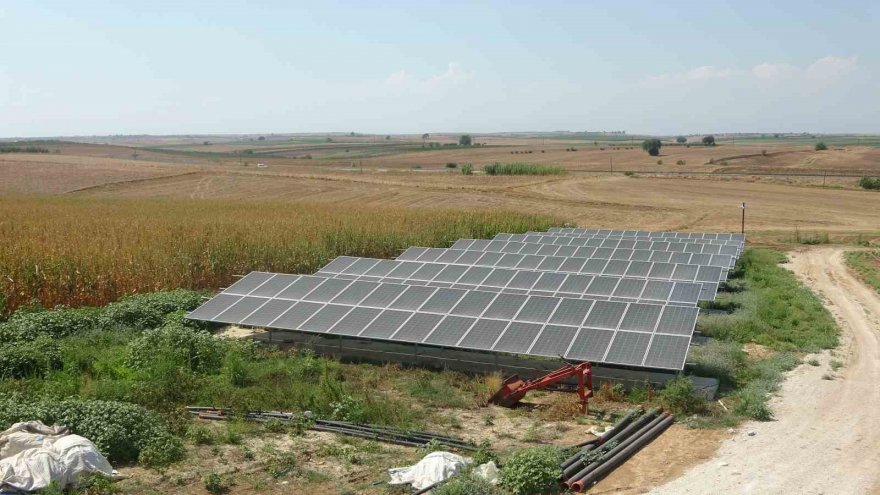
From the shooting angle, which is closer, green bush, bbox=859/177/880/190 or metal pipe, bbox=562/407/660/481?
metal pipe, bbox=562/407/660/481

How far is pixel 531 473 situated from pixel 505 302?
7.56m

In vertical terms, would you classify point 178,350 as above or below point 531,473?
above

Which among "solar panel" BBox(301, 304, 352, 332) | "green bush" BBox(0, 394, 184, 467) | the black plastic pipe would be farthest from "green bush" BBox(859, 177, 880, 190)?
"green bush" BBox(0, 394, 184, 467)

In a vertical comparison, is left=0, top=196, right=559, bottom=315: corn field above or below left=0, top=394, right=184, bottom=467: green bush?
above

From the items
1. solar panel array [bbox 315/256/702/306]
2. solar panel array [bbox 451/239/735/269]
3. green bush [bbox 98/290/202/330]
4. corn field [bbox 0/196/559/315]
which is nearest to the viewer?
green bush [bbox 98/290/202/330]

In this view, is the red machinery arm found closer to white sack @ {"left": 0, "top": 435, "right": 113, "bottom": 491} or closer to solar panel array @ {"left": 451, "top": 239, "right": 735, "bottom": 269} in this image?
white sack @ {"left": 0, "top": 435, "right": 113, "bottom": 491}

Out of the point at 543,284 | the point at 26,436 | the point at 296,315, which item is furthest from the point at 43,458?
the point at 543,284

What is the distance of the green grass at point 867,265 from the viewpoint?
27.2 m

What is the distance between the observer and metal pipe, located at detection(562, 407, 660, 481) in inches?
417

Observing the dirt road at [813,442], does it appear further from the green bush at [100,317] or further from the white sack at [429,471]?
the green bush at [100,317]

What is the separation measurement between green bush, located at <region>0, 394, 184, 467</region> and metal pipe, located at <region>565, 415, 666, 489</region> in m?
5.61

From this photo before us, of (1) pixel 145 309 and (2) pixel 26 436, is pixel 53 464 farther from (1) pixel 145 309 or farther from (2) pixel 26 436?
(1) pixel 145 309

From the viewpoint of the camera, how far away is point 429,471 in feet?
33.5

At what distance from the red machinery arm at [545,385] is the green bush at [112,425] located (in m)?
5.65
